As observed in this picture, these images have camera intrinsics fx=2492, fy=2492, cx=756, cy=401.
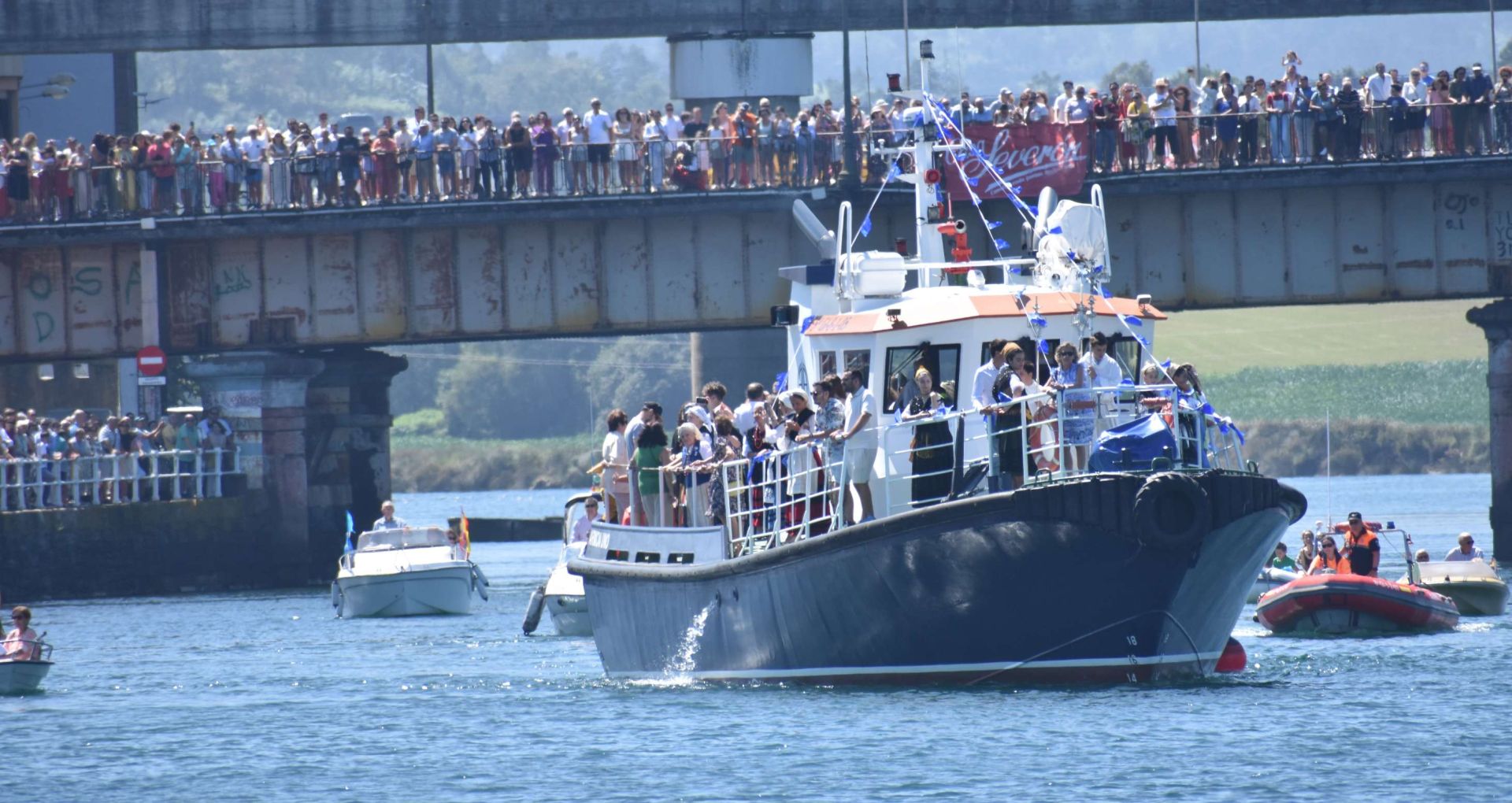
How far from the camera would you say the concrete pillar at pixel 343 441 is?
48625 mm

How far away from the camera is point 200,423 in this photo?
47312 mm

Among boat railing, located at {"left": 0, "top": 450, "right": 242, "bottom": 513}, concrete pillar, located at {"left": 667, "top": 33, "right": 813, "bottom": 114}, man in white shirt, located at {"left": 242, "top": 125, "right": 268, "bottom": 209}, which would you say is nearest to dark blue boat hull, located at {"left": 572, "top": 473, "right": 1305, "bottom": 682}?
man in white shirt, located at {"left": 242, "top": 125, "right": 268, "bottom": 209}

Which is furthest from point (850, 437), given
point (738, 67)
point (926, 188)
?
point (738, 67)

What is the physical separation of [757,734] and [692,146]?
21.9m

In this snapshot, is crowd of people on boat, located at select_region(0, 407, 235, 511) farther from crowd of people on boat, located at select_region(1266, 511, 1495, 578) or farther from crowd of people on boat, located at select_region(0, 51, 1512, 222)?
crowd of people on boat, located at select_region(1266, 511, 1495, 578)

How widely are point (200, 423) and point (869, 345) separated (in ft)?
88.2

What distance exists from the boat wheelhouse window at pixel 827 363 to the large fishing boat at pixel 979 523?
1.1 inches

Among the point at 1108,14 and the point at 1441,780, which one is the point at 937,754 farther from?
the point at 1108,14

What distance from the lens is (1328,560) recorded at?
31.6 metres

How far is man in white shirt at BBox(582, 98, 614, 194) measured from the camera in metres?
42.0

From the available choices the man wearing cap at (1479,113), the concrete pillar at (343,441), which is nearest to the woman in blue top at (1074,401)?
the man wearing cap at (1479,113)

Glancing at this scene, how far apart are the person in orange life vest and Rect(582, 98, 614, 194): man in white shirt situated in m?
15.8

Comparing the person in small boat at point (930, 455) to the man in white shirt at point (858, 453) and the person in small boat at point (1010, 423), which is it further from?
the person in small boat at point (1010, 423)

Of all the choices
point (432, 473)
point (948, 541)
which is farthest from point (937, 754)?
point (432, 473)
